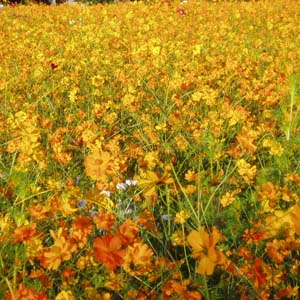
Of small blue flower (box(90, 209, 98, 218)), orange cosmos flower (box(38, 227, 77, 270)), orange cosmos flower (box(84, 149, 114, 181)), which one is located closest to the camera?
orange cosmos flower (box(38, 227, 77, 270))

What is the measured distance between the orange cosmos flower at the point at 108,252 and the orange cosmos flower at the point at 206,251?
15 centimetres

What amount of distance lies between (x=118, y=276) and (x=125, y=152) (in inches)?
46.6

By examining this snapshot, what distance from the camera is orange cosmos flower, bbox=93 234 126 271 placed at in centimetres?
94

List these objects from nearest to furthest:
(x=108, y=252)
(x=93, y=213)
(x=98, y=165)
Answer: (x=108, y=252) < (x=98, y=165) < (x=93, y=213)

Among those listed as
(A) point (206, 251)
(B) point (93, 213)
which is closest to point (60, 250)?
(A) point (206, 251)

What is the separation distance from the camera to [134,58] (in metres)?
4.52

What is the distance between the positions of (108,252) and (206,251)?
0.68 ft

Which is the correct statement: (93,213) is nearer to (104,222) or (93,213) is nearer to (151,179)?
(104,222)

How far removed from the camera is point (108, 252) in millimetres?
960

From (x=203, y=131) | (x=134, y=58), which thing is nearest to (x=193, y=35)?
(x=134, y=58)

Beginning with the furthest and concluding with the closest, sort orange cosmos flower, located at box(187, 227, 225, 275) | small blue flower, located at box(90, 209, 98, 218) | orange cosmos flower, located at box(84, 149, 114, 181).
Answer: small blue flower, located at box(90, 209, 98, 218)
orange cosmos flower, located at box(84, 149, 114, 181)
orange cosmos flower, located at box(187, 227, 225, 275)

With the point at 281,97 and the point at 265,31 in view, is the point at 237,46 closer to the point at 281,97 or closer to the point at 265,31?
the point at 265,31

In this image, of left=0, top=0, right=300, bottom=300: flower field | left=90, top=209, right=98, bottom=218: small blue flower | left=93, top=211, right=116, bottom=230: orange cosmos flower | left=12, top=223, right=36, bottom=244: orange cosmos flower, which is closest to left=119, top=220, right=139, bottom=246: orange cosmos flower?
left=0, top=0, right=300, bottom=300: flower field

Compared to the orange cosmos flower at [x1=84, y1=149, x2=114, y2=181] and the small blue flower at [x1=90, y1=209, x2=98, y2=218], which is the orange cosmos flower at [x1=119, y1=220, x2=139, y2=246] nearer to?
the orange cosmos flower at [x1=84, y1=149, x2=114, y2=181]
